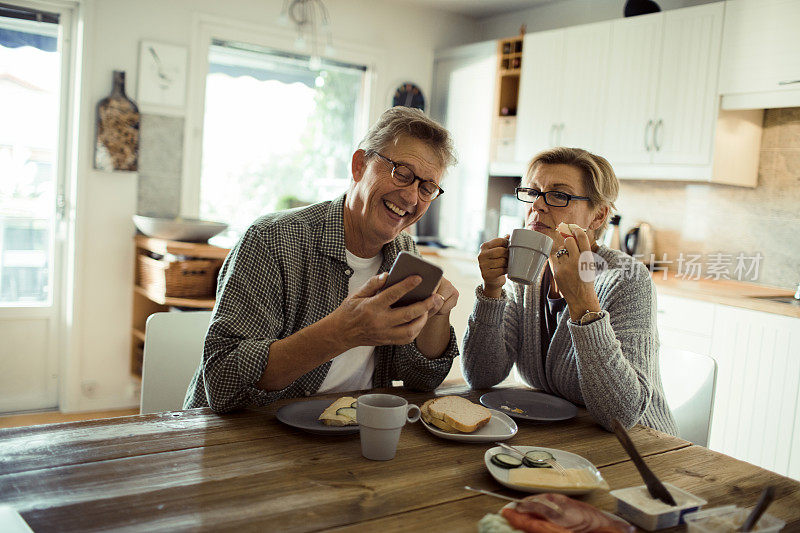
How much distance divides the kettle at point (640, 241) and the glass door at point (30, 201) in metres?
3.25

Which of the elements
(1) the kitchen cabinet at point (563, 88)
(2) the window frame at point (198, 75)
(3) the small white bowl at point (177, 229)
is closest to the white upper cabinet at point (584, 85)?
(1) the kitchen cabinet at point (563, 88)

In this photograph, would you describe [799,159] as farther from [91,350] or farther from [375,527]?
[91,350]

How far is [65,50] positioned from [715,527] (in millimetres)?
3903

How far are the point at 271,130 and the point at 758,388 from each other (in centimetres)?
327

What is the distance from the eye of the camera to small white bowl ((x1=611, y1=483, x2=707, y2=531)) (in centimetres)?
91

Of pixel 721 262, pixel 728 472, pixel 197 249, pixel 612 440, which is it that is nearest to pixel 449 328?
pixel 612 440

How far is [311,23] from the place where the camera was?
432 centimetres

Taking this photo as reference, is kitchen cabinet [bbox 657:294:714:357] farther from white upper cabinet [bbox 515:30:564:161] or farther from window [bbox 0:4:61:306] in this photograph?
window [bbox 0:4:61:306]

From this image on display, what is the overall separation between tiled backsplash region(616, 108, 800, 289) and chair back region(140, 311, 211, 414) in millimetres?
2946

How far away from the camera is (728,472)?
45.6 inches

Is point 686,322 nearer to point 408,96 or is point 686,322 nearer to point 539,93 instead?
point 539,93

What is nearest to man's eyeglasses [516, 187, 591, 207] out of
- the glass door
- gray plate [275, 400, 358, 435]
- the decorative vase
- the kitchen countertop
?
gray plate [275, 400, 358, 435]

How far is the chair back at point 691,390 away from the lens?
1.70 m

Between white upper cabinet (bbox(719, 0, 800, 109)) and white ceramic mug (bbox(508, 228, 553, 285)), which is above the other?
white upper cabinet (bbox(719, 0, 800, 109))
